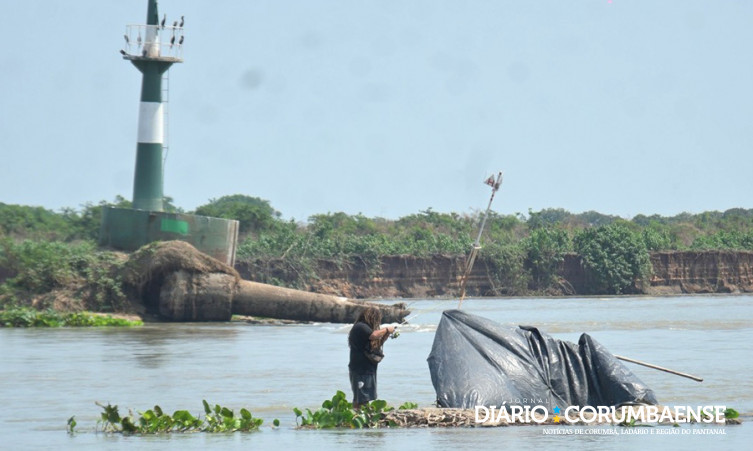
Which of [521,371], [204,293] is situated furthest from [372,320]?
[204,293]

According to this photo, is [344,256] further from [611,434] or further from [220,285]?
[611,434]

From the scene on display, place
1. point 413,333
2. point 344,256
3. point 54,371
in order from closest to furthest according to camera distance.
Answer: point 54,371, point 413,333, point 344,256

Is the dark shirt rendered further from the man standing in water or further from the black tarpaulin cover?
the black tarpaulin cover

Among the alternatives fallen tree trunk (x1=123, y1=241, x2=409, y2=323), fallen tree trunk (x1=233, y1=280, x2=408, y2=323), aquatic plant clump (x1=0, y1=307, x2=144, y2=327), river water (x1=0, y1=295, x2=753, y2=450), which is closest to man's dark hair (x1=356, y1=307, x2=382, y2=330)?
river water (x1=0, y1=295, x2=753, y2=450)

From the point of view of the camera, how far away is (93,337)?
93.6ft

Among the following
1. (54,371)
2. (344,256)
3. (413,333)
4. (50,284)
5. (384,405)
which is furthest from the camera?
(344,256)

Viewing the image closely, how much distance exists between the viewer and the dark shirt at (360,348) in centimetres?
1345

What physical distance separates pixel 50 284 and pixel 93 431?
2262 cm

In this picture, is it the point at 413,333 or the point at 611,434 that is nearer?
the point at 611,434

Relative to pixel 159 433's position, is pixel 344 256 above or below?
above

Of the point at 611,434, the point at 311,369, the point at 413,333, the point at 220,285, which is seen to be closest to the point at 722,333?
the point at 413,333

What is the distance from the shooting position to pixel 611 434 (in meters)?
12.2

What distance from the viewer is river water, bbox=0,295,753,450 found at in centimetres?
1213

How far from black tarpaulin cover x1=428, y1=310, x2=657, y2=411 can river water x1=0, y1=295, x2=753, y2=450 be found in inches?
29.9
